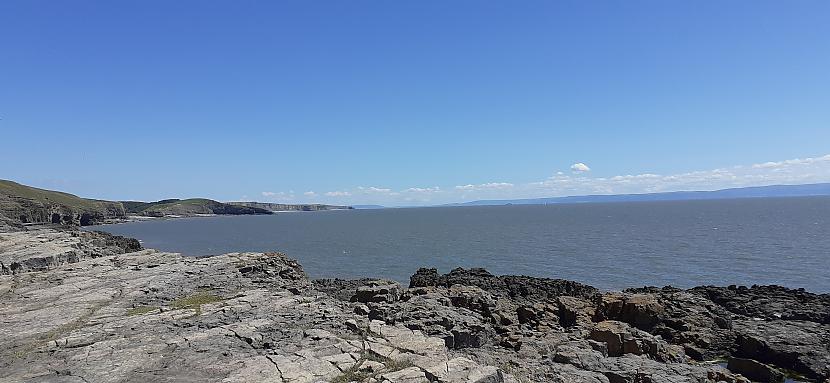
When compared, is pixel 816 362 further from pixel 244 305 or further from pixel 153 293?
pixel 153 293

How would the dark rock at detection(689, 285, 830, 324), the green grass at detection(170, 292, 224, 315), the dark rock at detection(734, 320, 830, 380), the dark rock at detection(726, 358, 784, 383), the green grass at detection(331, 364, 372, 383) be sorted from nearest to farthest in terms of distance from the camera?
the green grass at detection(331, 364, 372, 383)
the dark rock at detection(726, 358, 784, 383)
the dark rock at detection(734, 320, 830, 380)
the green grass at detection(170, 292, 224, 315)
the dark rock at detection(689, 285, 830, 324)

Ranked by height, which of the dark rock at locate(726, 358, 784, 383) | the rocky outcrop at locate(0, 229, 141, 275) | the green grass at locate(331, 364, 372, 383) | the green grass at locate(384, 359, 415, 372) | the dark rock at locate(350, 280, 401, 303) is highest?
the rocky outcrop at locate(0, 229, 141, 275)

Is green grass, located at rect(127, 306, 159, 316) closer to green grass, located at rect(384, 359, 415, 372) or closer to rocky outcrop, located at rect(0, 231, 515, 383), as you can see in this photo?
rocky outcrop, located at rect(0, 231, 515, 383)

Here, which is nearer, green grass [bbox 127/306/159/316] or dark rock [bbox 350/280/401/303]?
green grass [bbox 127/306/159/316]

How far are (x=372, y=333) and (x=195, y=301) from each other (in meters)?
12.0

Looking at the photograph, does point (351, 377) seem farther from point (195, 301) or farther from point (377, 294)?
point (195, 301)

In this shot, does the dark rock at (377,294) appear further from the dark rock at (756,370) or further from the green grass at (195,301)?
the dark rock at (756,370)

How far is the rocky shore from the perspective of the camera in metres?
15.8

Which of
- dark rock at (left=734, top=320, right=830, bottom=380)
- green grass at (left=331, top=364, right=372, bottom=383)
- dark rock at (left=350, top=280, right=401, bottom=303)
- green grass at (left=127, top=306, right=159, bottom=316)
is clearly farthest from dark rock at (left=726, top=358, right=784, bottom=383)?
green grass at (left=127, top=306, right=159, bottom=316)

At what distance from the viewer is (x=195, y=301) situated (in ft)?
83.8

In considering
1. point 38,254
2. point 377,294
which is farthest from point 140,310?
point 38,254

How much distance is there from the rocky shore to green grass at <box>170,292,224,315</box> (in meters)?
0.25

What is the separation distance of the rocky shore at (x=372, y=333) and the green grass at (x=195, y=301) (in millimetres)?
246

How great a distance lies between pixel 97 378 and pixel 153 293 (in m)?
13.7
